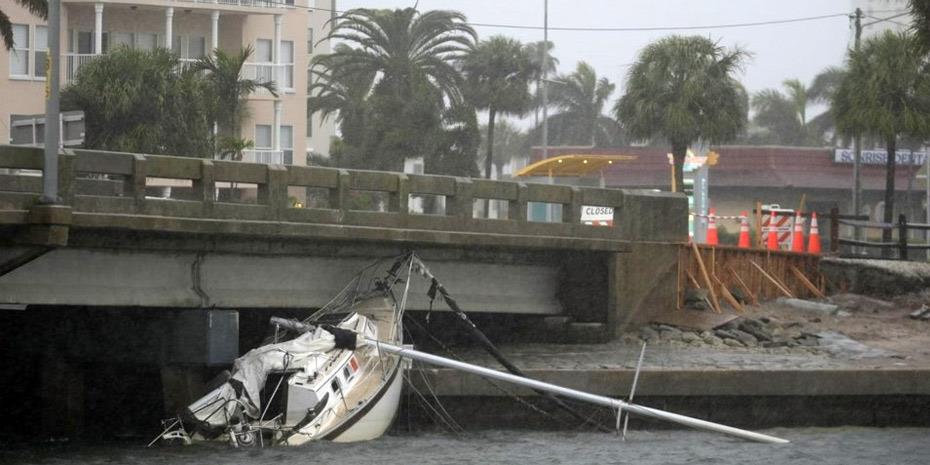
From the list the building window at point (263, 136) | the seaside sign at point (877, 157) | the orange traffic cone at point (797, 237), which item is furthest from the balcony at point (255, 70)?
the seaside sign at point (877, 157)

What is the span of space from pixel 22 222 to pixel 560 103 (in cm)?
9600

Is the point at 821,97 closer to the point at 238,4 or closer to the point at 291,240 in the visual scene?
the point at 238,4

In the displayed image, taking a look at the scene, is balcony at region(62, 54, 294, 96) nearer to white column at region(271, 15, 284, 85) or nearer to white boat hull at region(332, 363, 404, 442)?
white column at region(271, 15, 284, 85)

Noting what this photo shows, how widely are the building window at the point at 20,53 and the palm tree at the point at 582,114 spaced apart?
2617 inches

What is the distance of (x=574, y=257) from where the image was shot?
25.9 m

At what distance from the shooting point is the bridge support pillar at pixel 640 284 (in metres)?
25.2

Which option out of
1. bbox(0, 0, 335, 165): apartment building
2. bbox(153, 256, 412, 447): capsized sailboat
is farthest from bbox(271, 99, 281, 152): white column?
bbox(153, 256, 412, 447): capsized sailboat

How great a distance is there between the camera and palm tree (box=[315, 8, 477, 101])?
60.9 metres

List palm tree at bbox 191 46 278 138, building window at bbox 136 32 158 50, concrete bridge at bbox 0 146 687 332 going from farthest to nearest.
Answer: building window at bbox 136 32 158 50 → palm tree at bbox 191 46 278 138 → concrete bridge at bbox 0 146 687 332

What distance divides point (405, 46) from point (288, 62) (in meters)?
6.20

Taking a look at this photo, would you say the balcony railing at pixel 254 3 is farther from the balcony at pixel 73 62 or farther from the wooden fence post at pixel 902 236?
the wooden fence post at pixel 902 236

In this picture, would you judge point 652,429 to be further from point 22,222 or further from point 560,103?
point 560,103

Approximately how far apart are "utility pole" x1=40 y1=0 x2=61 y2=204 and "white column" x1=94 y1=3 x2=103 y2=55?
1196 inches

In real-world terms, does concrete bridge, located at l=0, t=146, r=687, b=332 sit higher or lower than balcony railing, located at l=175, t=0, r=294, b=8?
lower
